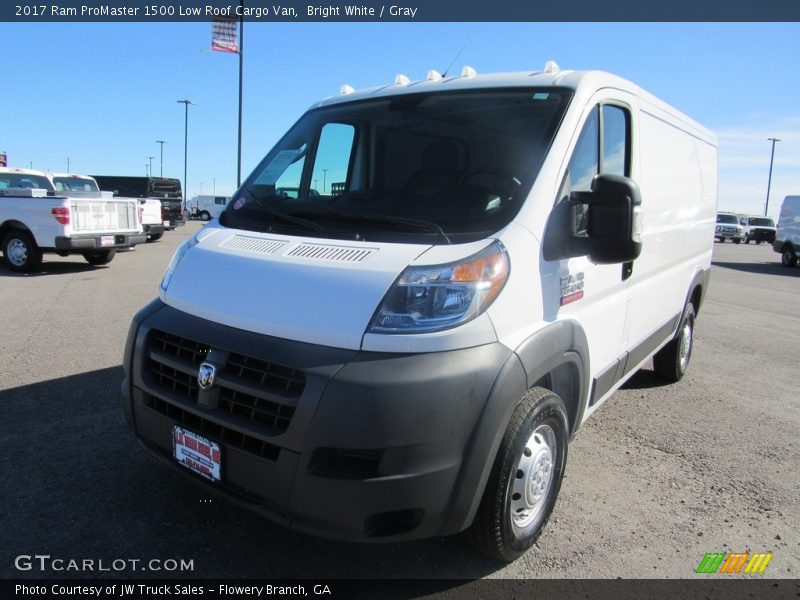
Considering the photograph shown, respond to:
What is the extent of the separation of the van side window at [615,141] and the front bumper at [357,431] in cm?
150

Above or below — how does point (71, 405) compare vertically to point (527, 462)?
below

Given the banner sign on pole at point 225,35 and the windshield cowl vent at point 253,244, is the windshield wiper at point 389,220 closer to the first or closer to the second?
the windshield cowl vent at point 253,244

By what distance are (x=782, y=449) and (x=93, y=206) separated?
12.0m

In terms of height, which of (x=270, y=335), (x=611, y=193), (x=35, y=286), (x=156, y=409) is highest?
(x=611, y=193)

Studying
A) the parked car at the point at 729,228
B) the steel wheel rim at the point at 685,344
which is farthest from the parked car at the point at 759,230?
the steel wheel rim at the point at 685,344

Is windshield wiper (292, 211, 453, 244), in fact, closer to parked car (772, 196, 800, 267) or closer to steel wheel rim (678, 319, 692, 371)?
steel wheel rim (678, 319, 692, 371)

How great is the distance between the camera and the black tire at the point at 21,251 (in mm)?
11641

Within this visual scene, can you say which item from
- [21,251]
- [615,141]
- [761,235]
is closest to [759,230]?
[761,235]

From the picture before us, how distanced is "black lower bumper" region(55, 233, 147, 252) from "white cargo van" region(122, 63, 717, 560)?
9572mm

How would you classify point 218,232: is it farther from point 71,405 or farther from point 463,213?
point 71,405

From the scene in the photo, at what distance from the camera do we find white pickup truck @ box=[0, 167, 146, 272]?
37.2 feet

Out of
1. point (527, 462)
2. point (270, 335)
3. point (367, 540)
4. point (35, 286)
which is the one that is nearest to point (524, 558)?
point (527, 462)

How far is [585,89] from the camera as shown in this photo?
2936 mm

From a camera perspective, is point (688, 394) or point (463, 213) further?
point (688, 394)
